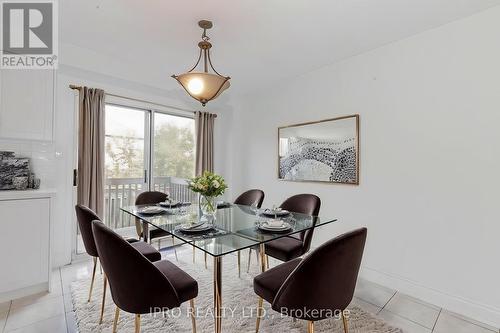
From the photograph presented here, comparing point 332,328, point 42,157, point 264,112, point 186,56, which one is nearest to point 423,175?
point 332,328

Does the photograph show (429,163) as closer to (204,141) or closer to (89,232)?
(89,232)

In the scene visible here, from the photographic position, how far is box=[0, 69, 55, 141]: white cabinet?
241cm

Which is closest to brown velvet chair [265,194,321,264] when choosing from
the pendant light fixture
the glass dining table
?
the glass dining table

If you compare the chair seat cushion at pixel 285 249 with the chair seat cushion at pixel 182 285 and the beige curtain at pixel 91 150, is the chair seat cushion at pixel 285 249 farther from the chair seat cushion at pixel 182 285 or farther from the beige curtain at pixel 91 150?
the beige curtain at pixel 91 150

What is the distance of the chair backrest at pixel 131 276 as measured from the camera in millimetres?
1312

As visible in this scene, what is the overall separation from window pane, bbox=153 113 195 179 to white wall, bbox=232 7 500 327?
2.36 m

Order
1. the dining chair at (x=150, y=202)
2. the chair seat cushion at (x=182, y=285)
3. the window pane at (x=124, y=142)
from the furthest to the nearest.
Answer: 1. the window pane at (x=124, y=142)
2. the dining chair at (x=150, y=202)
3. the chair seat cushion at (x=182, y=285)

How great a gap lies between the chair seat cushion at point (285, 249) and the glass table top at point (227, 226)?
26 cm

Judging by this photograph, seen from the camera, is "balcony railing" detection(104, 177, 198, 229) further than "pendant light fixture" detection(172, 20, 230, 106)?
Yes

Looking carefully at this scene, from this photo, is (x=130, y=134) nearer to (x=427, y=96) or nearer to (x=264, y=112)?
(x=264, y=112)

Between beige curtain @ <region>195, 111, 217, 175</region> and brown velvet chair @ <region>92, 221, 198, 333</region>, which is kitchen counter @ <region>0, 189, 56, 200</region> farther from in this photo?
A: beige curtain @ <region>195, 111, 217, 175</region>

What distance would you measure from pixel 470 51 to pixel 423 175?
1.14 meters

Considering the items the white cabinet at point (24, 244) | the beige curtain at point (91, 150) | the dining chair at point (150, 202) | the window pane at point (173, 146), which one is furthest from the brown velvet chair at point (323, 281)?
the window pane at point (173, 146)

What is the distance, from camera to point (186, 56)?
3020 millimetres
